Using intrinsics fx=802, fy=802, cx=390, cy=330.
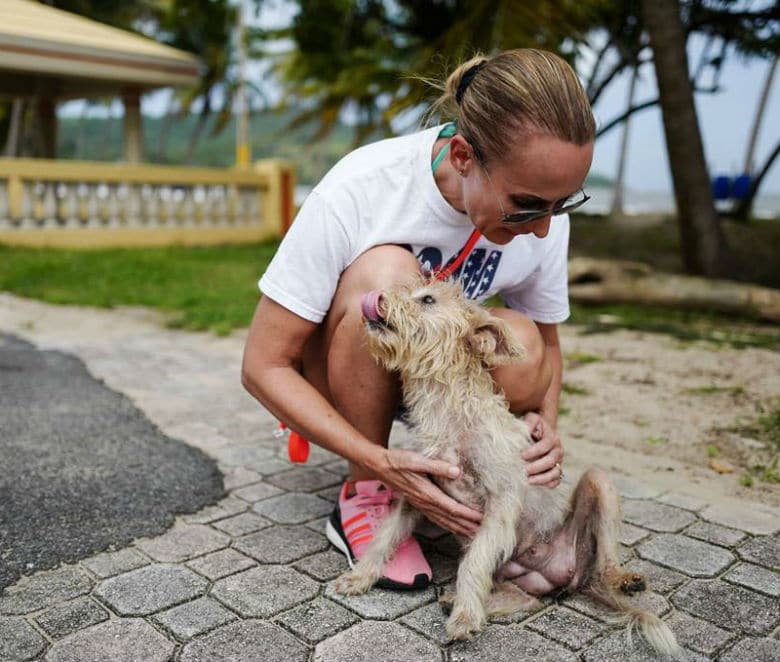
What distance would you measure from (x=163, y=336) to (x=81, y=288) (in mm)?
2966

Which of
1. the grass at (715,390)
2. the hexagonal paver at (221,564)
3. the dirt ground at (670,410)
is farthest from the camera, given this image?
the grass at (715,390)

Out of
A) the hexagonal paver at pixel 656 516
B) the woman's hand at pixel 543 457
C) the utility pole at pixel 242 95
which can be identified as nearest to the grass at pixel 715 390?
the hexagonal paver at pixel 656 516

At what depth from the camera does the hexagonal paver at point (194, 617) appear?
2559 millimetres

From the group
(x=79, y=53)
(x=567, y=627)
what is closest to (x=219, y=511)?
(x=567, y=627)

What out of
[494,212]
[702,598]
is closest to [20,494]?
[494,212]

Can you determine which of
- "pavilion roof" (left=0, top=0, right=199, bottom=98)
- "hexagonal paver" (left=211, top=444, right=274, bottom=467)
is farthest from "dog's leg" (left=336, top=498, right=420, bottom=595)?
"pavilion roof" (left=0, top=0, right=199, bottom=98)

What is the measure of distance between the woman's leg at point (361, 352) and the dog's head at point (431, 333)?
0.11 meters

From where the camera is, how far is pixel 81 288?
33.1ft

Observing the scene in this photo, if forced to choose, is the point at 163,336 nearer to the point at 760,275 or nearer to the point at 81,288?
the point at 81,288

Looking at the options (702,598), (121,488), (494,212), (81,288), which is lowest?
(81,288)

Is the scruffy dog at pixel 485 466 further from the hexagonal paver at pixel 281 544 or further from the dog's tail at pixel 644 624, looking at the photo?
the hexagonal paver at pixel 281 544

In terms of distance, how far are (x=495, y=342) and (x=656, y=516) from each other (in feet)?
4.28

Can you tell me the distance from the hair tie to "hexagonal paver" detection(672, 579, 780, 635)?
1.96 m

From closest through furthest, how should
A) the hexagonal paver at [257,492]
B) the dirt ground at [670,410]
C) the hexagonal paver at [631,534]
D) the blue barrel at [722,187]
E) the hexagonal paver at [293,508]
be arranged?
the hexagonal paver at [631,534]
the hexagonal paver at [293,508]
the hexagonal paver at [257,492]
the dirt ground at [670,410]
the blue barrel at [722,187]
